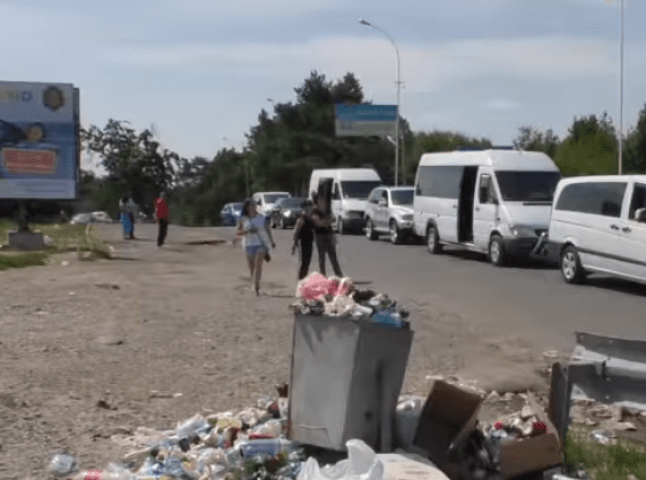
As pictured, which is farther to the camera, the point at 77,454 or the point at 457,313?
the point at 457,313

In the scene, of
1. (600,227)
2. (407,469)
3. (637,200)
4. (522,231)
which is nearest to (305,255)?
(600,227)

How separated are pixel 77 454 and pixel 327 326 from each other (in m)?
1.91

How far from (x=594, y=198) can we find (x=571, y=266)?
139 cm

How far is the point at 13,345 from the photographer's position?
1157 cm

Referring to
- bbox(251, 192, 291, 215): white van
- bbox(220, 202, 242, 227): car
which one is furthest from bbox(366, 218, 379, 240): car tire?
bbox(220, 202, 242, 227): car

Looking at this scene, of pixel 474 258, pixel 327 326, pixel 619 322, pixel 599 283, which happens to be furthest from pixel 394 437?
pixel 474 258

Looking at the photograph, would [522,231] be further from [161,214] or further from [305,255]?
[161,214]

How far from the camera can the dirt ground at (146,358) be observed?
25.2 ft

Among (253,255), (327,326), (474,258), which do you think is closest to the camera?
(327,326)

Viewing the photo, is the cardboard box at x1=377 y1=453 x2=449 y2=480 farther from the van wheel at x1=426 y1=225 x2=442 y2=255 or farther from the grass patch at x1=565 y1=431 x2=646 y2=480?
the van wheel at x1=426 y1=225 x2=442 y2=255

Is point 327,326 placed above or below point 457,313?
above

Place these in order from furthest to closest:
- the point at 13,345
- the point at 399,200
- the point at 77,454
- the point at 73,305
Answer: the point at 399,200 < the point at 73,305 < the point at 13,345 < the point at 77,454

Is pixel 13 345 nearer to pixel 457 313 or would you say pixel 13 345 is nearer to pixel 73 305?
pixel 73 305

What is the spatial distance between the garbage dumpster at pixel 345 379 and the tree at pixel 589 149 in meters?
48.5
